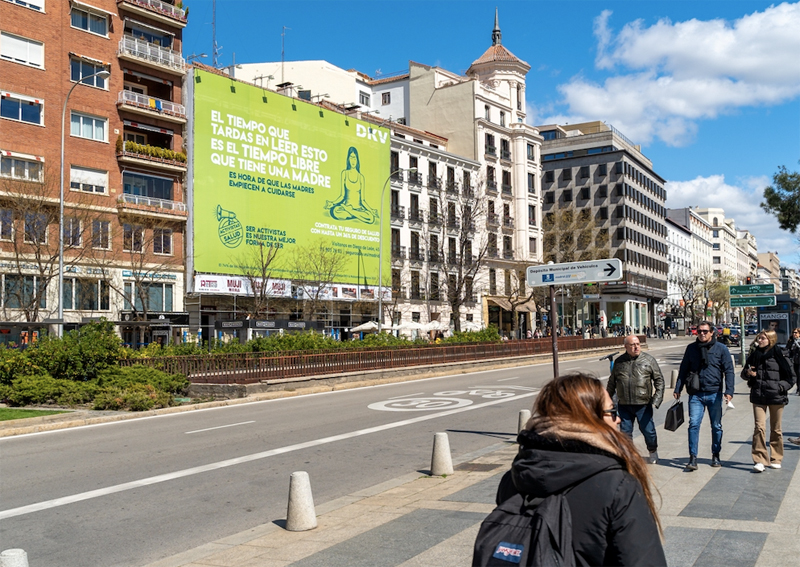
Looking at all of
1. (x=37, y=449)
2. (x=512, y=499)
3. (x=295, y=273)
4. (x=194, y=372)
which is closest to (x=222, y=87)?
(x=295, y=273)

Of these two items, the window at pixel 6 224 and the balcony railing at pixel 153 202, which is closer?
the window at pixel 6 224

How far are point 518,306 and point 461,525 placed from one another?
60376 millimetres

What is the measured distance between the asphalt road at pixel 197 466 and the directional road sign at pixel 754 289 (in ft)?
35.0

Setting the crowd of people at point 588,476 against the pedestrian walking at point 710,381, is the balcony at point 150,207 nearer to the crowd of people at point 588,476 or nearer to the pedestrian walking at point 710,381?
the pedestrian walking at point 710,381

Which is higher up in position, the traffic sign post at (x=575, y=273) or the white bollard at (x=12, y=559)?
the traffic sign post at (x=575, y=273)

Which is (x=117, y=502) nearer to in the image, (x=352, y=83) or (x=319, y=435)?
(x=319, y=435)

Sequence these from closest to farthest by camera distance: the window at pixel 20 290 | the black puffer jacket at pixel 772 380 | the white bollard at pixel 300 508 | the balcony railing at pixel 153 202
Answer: the white bollard at pixel 300 508, the black puffer jacket at pixel 772 380, the window at pixel 20 290, the balcony railing at pixel 153 202

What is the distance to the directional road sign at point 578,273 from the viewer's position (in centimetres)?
1123

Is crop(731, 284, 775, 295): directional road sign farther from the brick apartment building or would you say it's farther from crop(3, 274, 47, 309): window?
crop(3, 274, 47, 309): window

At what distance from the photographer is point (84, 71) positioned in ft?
128

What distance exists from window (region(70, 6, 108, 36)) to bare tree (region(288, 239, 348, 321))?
16.6 metres

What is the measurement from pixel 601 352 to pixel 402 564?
1666 inches

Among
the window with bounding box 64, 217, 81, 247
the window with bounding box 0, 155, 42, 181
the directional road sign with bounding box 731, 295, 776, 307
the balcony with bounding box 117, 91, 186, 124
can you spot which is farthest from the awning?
the directional road sign with bounding box 731, 295, 776, 307

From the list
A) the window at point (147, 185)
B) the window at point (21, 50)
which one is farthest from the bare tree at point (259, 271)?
the window at point (21, 50)
